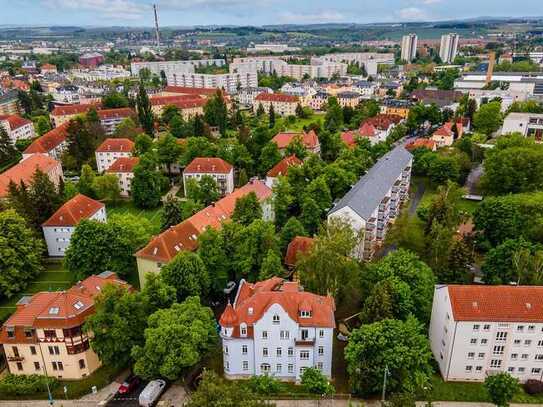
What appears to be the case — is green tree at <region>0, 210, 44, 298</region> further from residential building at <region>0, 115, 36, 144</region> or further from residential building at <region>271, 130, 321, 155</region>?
residential building at <region>0, 115, 36, 144</region>

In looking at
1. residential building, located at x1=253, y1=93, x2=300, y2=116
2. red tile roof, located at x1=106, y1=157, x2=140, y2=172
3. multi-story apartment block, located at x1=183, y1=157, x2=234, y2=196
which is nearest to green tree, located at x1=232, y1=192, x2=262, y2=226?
multi-story apartment block, located at x1=183, y1=157, x2=234, y2=196

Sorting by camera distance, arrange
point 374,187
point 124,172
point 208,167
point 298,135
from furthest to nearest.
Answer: point 298,135 < point 124,172 < point 208,167 < point 374,187

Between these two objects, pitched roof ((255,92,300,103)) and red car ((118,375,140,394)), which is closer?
red car ((118,375,140,394))

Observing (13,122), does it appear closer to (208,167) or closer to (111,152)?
(111,152)

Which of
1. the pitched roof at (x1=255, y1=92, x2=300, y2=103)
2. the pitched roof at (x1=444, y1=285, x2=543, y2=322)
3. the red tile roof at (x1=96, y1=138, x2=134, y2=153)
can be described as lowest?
the pitched roof at (x1=255, y1=92, x2=300, y2=103)

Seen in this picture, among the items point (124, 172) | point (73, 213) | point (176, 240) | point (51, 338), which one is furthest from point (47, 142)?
point (51, 338)

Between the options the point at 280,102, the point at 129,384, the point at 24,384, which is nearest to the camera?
the point at 24,384
